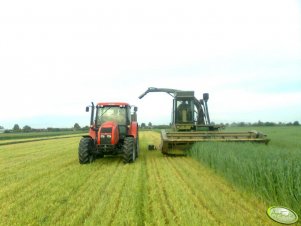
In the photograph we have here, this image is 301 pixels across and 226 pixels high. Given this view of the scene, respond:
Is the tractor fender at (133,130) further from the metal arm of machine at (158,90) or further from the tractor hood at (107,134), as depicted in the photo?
the metal arm of machine at (158,90)

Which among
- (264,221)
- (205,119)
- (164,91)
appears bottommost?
(264,221)

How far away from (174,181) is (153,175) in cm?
111

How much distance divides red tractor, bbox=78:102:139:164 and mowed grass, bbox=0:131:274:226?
1.51m

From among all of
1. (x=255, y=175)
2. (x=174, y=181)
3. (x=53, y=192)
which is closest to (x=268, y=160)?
(x=255, y=175)

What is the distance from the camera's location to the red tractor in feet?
35.5

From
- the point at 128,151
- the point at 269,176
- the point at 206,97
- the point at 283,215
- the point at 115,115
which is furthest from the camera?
the point at 206,97

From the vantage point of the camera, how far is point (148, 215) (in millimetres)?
5059

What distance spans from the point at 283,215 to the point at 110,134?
7.02m

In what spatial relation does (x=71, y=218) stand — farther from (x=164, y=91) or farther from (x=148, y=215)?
(x=164, y=91)

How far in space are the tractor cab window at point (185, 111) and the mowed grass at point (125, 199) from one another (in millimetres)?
6994

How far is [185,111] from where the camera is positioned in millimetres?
16266

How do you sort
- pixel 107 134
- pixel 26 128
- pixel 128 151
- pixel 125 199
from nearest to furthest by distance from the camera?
pixel 125 199 < pixel 128 151 < pixel 107 134 < pixel 26 128

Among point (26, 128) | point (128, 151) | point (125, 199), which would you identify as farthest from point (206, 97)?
point (26, 128)

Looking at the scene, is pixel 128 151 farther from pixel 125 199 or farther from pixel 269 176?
pixel 269 176
